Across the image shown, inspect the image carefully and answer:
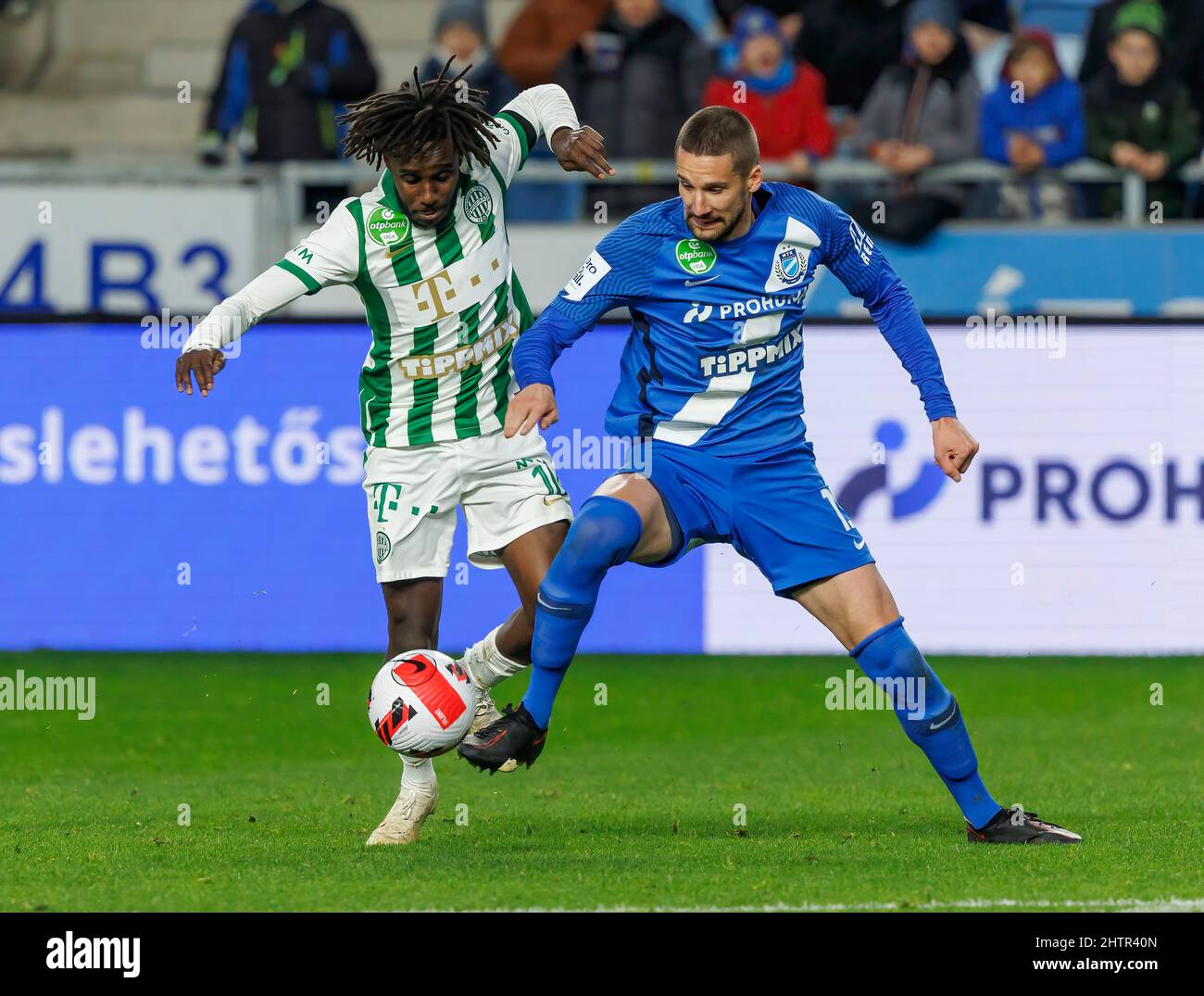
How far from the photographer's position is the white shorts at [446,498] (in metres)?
7.52

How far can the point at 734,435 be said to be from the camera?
6953 millimetres

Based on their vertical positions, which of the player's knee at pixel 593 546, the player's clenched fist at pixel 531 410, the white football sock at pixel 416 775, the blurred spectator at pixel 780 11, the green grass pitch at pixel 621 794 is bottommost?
the green grass pitch at pixel 621 794

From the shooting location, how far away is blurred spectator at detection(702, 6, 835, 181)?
45.0 feet

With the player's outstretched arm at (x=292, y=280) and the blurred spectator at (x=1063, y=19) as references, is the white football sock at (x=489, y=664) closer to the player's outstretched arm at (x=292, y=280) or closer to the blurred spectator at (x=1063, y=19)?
the player's outstretched arm at (x=292, y=280)

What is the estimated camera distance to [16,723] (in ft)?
34.7

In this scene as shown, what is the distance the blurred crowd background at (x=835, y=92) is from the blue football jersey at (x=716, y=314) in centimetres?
613

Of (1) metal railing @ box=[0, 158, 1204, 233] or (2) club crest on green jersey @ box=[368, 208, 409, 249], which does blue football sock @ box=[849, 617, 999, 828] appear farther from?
(1) metal railing @ box=[0, 158, 1204, 233]

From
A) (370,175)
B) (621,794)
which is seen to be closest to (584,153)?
Result: (621,794)

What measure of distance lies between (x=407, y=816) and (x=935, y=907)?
7.07ft

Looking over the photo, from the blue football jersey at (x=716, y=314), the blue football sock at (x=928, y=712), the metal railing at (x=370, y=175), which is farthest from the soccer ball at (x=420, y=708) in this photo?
the metal railing at (x=370, y=175)

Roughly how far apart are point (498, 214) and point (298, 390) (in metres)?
4.93

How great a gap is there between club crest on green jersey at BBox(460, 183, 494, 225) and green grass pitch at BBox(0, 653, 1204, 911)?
2.12 metres

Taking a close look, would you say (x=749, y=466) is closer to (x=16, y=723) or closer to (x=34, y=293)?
(x=16, y=723)

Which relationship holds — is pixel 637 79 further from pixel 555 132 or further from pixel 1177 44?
pixel 555 132
